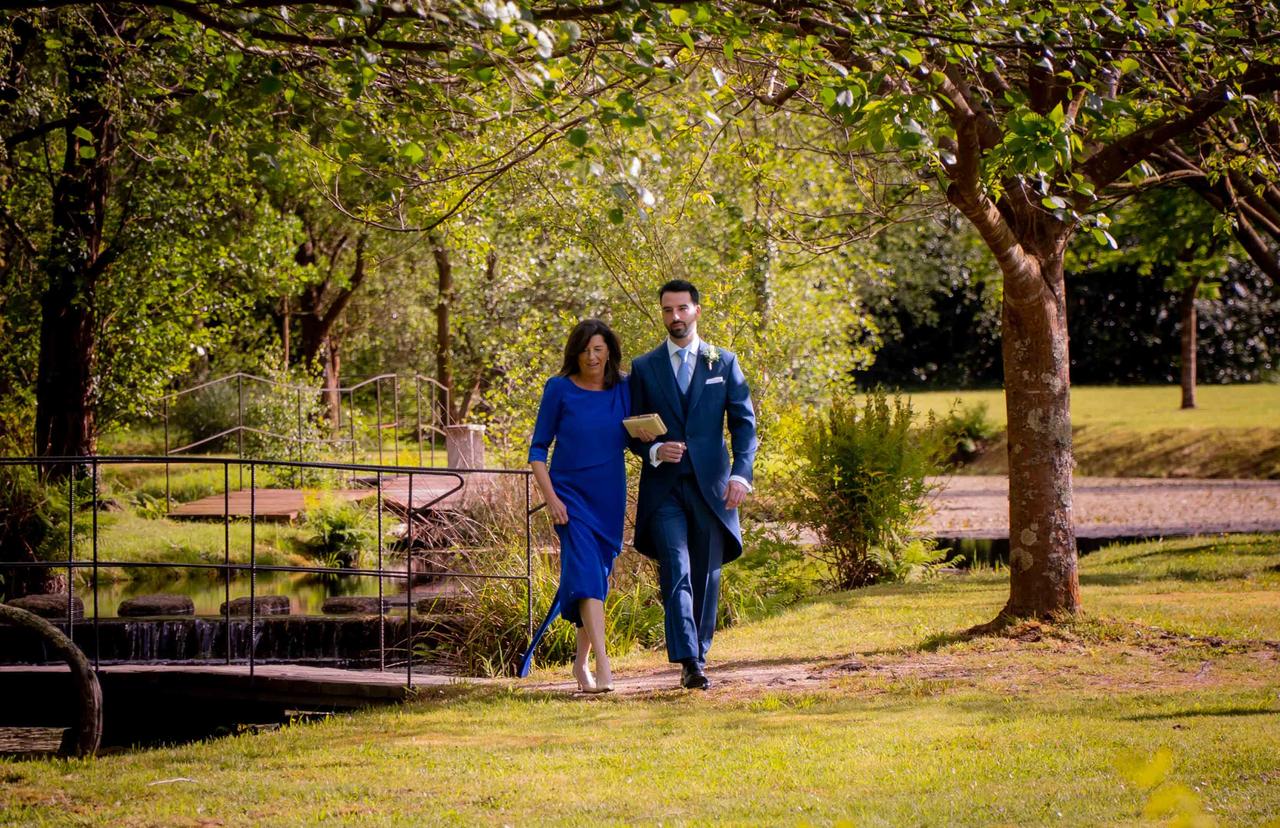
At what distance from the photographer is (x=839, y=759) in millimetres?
5766

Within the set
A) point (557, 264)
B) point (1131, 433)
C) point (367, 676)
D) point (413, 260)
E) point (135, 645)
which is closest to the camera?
point (367, 676)

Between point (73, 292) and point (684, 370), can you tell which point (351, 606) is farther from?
point (684, 370)

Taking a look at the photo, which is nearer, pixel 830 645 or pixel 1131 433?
pixel 830 645

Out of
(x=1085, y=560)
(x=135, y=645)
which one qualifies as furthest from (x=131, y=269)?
(x=1085, y=560)

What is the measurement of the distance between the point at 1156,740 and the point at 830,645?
3355 millimetres

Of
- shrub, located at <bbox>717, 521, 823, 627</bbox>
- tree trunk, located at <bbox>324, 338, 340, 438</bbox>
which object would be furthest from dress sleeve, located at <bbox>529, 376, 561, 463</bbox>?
tree trunk, located at <bbox>324, 338, 340, 438</bbox>

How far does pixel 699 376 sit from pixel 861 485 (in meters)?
5.45

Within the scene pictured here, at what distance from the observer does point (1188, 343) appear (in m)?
28.0

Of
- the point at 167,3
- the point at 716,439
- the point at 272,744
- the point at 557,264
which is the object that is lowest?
the point at 272,744

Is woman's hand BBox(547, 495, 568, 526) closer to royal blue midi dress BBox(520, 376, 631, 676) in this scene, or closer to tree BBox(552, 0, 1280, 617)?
royal blue midi dress BBox(520, 376, 631, 676)

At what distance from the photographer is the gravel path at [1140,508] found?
59.3 feet

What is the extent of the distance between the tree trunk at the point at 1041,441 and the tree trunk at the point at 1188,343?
62.0ft

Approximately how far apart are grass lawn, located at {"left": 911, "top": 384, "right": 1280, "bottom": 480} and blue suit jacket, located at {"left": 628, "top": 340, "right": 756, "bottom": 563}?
50.5ft

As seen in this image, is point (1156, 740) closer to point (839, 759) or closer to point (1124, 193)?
point (839, 759)
